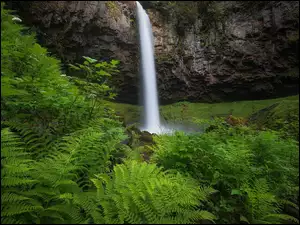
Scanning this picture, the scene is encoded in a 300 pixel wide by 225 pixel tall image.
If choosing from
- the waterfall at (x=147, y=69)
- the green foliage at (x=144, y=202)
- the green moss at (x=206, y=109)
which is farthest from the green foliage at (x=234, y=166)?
the waterfall at (x=147, y=69)

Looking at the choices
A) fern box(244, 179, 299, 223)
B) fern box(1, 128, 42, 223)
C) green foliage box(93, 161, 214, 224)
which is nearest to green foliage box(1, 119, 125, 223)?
fern box(1, 128, 42, 223)

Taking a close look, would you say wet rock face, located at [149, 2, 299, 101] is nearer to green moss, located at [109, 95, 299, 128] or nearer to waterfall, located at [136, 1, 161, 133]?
waterfall, located at [136, 1, 161, 133]

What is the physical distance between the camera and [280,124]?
5.94m

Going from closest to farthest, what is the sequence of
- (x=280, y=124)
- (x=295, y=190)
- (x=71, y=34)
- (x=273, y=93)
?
(x=295, y=190) < (x=280, y=124) < (x=71, y=34) < (x=273, y=93)

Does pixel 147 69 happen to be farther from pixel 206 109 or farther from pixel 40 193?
pixel 40 193

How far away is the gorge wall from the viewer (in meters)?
14.5

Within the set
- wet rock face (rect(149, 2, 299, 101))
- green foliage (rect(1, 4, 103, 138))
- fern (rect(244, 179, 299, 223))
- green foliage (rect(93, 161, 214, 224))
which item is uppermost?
wet rock face (rect(149, 2, 299, 101))

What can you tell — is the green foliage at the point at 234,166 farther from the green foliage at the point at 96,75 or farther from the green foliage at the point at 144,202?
the green foliage at the point at 96,75

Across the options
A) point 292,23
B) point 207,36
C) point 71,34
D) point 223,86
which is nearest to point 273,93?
point 223,86

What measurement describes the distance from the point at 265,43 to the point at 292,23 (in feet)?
6.66

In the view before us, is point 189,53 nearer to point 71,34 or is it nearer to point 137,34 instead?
point 137,34

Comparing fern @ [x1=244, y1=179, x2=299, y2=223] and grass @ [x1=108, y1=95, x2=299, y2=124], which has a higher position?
grass @ [x1=108, y1=95, x2=299, y2=124]

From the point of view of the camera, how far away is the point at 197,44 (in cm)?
1788

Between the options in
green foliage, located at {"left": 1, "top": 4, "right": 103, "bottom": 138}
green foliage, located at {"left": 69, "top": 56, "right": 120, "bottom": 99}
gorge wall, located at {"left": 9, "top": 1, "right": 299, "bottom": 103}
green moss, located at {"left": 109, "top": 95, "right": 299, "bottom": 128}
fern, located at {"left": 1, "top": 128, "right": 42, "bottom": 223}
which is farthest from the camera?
green moss, located at {"left": 109, "top": 95, "right": 299, "bottom": 128}
